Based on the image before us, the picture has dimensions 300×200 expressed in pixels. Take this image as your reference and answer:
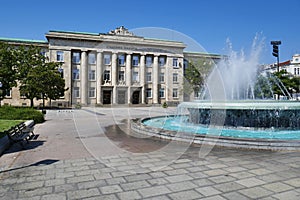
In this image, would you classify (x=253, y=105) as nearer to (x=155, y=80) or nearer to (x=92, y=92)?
(x=92, y=92)

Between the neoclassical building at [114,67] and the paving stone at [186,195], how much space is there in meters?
46.6

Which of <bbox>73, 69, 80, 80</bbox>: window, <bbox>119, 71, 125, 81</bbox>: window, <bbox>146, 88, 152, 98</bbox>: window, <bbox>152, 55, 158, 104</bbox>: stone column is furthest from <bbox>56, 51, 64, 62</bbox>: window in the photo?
<bbox>152, 55, 158, 104</bbox>: stone column

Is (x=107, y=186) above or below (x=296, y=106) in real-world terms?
below

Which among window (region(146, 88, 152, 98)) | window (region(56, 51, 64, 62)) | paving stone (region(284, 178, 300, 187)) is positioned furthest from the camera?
window (region(146, 88, 152, 98))

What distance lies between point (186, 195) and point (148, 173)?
1.52 metres

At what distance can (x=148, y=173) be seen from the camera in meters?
6.06

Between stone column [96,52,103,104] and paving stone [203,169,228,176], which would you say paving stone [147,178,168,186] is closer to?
paving stone [203,169,228,176]

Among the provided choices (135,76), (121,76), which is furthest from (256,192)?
(135,76)

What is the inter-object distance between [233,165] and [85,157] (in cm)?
433

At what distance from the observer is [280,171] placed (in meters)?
6.07

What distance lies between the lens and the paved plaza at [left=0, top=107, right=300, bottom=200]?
4.85 meters

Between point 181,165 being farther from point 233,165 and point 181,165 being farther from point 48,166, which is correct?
point 48,166

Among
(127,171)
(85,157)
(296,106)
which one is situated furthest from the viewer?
(296,106)

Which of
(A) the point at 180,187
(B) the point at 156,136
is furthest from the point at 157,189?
(B) the point at 156,136
